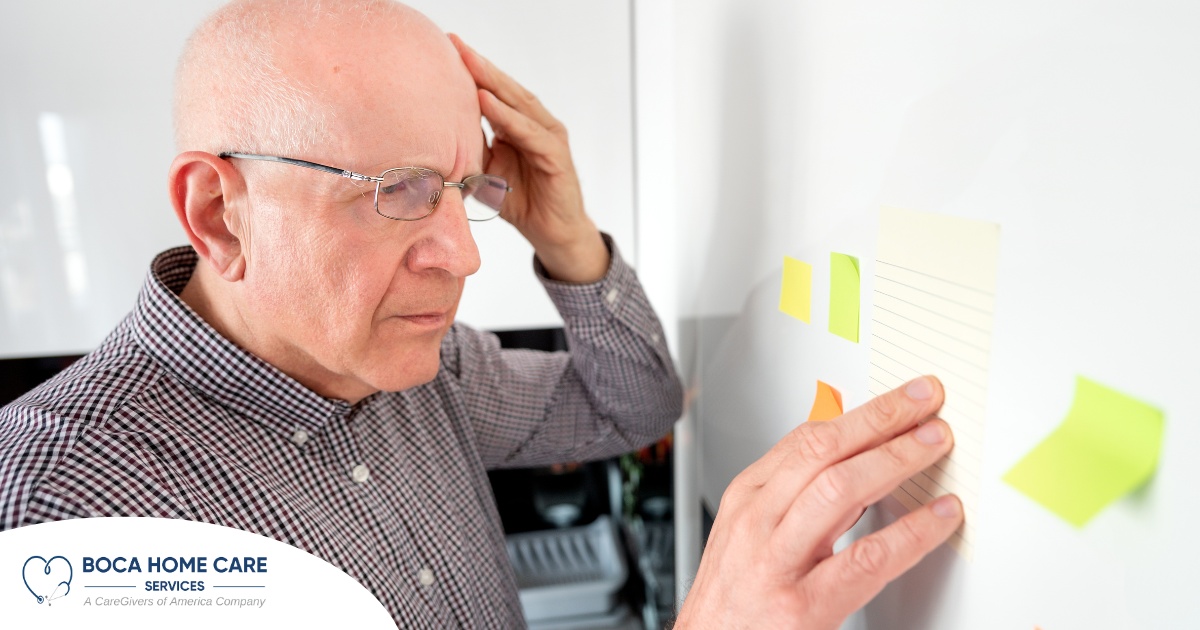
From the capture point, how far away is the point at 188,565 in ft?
2.22

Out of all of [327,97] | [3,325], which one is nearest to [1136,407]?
[327,97]

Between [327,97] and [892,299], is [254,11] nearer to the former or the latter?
[327,97]

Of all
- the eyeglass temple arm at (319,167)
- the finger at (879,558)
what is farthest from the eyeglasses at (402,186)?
the finger at (879,558)

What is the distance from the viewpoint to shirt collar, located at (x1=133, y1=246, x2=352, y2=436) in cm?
83

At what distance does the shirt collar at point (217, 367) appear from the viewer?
0.83 metres

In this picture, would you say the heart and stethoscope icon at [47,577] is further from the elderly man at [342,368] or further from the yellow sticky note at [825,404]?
the yellow sticky note at [825,404]

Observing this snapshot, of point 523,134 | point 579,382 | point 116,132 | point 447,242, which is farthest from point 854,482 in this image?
point 116,132

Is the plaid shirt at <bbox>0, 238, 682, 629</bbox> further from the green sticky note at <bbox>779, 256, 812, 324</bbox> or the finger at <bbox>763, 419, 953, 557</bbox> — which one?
the finger at <bbox>763, 419, 953, 557</bbox>

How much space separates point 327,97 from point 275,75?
0.18 feet

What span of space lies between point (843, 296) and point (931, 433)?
0.16 meters

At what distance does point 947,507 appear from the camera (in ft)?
1.82

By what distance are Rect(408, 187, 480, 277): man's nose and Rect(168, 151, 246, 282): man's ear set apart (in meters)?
0.17

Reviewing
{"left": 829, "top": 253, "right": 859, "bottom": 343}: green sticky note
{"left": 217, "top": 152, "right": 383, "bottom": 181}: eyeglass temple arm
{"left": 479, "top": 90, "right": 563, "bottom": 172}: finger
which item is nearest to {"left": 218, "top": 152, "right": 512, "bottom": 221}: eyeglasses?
{"left": 217, "top": 152, "right": 383, "bottom": 181}: eyeglass temple arm

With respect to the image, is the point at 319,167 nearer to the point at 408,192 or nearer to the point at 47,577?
the point at 408,192
